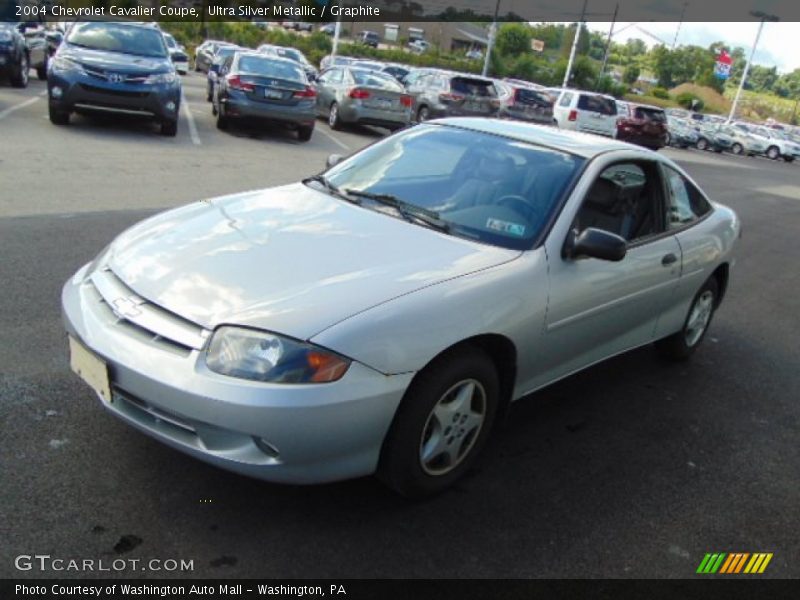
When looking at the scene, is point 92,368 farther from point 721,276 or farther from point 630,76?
point 630,76

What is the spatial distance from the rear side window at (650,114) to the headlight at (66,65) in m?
19.7

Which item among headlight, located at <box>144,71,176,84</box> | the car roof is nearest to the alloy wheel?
the car roof

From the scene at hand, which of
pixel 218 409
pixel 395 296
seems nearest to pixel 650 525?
pixel 395 296

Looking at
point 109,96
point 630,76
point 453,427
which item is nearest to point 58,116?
point 109,96

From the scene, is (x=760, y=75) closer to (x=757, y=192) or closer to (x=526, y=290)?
(x=757, y=192)

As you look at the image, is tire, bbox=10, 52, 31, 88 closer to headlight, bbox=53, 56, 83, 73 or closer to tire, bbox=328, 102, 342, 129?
headlight, bbox=53, 56, 83, 73

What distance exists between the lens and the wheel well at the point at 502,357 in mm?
3156

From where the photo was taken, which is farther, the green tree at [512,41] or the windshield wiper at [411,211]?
the green tree at [512,41]

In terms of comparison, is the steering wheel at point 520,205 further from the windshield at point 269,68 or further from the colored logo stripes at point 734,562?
the windshield at point 269,68

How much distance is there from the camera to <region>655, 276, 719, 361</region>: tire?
504 centimetres

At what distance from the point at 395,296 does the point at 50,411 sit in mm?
1770

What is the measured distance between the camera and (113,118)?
43.2ft

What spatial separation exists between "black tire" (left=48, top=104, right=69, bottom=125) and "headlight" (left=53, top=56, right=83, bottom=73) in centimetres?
61

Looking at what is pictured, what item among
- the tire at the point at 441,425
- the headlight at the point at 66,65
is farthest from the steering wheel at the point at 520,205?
the headlight at the point at 66,65
